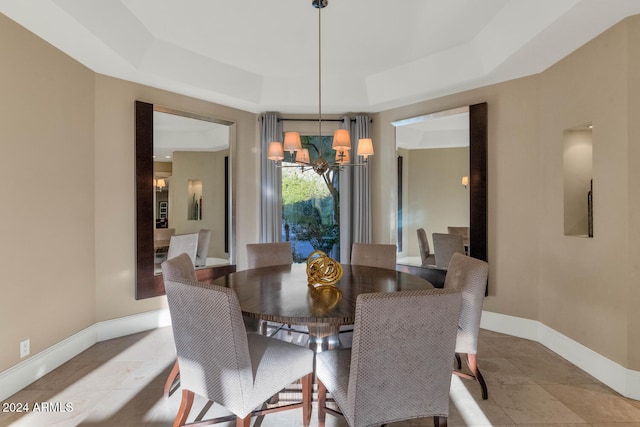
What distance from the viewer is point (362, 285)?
2.25 meters

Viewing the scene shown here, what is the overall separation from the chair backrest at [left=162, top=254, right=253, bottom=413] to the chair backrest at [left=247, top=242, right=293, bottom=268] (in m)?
1.52

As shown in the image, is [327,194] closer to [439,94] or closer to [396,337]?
[439,94]

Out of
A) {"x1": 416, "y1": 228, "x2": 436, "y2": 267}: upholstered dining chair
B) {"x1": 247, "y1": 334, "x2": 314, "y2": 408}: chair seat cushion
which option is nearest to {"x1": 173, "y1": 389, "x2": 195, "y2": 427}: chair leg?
{"x1": 247, "y1": 334, "x2": 314, "y2": 408}: chair seat cushion

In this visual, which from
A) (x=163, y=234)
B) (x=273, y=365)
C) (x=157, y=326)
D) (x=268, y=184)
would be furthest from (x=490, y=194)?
(x=157, y=326)

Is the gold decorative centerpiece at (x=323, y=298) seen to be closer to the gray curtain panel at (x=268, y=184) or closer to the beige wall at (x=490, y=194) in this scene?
the beige wall at (x=490, y=194)

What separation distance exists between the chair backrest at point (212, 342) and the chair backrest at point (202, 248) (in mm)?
2487

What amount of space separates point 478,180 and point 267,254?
246 centimetres

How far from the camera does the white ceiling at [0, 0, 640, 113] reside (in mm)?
2466

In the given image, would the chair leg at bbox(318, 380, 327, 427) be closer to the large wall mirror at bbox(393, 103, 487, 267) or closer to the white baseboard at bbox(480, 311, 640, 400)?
the white baseboard at bbox(480, 311, 640, 400)

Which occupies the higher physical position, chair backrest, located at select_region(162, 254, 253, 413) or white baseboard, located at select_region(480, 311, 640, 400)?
chair backrest, located at select_region(162, 254, 253, 413)

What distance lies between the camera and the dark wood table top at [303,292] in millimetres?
1674

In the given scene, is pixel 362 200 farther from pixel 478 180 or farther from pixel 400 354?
pixel 400 354

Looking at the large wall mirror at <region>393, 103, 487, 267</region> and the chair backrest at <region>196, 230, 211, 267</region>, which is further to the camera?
the chair backrest at <region>196, 230, 211, 267</region>

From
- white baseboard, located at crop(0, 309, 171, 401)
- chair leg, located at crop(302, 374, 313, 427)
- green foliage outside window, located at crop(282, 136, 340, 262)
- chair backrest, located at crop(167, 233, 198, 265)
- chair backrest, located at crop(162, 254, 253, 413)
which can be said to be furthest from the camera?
green foliage outside window, located at crop(282, 136, 340, 262)
